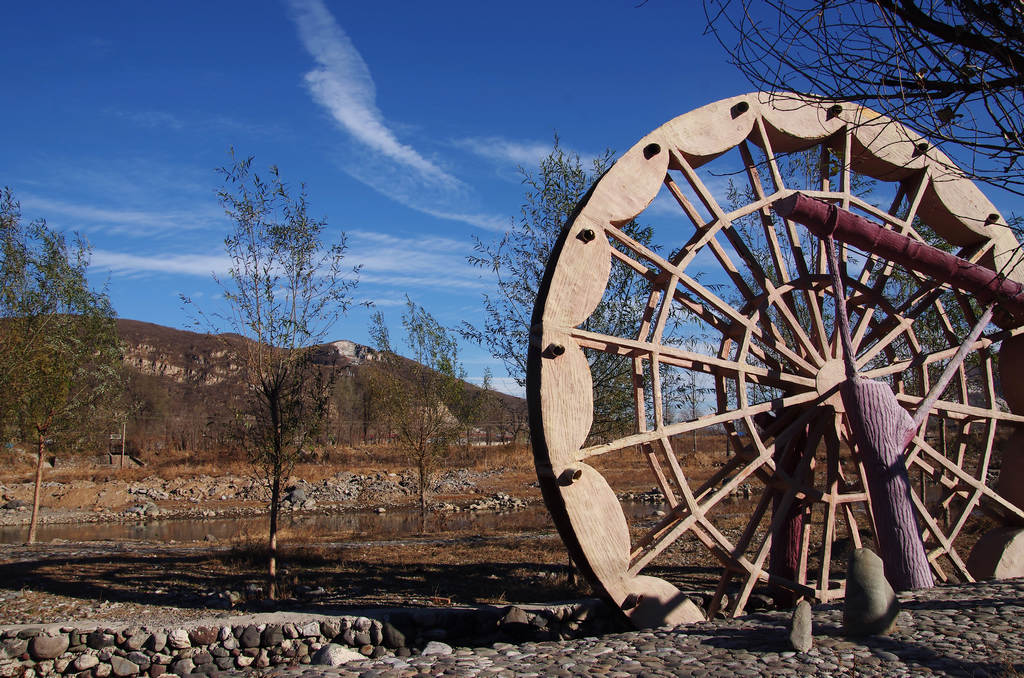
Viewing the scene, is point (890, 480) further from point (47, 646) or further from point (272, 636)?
point (47, 646)

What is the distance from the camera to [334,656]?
6.16m

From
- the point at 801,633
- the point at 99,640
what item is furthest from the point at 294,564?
the point at 801,633

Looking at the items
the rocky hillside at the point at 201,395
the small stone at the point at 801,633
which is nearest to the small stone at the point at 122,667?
the rocky hillside at the point at 201,395

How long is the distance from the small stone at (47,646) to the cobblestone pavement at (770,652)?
7.17 feet

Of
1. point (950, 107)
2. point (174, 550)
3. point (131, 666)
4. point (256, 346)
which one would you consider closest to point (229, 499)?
point (174, 550)

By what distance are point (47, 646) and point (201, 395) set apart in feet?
265

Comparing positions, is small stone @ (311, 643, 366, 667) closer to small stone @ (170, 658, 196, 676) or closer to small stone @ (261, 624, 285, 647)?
small stone @ (261, 624, 285, 647)

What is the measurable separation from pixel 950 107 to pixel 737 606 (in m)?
4.75

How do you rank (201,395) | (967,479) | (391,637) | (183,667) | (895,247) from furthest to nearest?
(201,395) → (967,479) → (895,247) → (391,637) → (183,667)

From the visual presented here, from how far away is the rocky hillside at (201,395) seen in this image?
27375 millimetres

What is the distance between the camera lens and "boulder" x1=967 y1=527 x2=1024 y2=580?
26.8ft

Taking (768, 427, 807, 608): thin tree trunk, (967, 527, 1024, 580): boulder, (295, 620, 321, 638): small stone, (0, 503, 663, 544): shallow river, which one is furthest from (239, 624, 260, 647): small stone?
(0, 503, 663, 544): shallow river

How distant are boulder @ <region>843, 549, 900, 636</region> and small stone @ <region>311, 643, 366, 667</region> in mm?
3802

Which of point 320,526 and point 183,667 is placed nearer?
point 183,667
